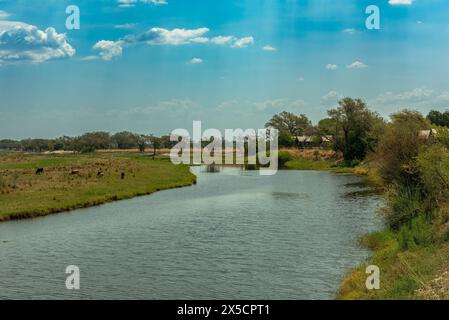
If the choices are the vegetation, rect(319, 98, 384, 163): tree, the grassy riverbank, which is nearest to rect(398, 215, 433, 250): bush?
the vegetation

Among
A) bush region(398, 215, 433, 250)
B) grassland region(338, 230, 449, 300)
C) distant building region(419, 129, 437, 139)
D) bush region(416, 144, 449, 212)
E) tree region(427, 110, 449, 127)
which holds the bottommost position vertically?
grassland region(338, 230, 449, 300)

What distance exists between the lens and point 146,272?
24016 millimetres

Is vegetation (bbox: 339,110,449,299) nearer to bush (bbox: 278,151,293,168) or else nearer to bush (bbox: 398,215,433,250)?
bush (bbox: 398,215,433,250)

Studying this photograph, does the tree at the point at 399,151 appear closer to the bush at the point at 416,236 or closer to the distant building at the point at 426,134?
the distant building at the point at 426,134

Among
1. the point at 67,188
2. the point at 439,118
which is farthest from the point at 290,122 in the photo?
the point at 67,188

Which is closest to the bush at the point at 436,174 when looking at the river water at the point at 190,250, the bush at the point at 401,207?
the bush at the point at 401,207

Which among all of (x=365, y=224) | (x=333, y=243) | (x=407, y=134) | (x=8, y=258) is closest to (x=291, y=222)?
(x=365, y=224)

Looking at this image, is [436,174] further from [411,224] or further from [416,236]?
[416,236]

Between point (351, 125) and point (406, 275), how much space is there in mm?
95719

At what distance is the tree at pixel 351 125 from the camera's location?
4277 inches

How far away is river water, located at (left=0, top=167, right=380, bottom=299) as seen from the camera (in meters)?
21.5

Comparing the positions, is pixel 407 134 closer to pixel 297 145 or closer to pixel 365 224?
pixel 365 224

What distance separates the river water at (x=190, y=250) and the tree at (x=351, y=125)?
204 ft

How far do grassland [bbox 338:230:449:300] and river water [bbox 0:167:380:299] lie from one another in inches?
38.3
